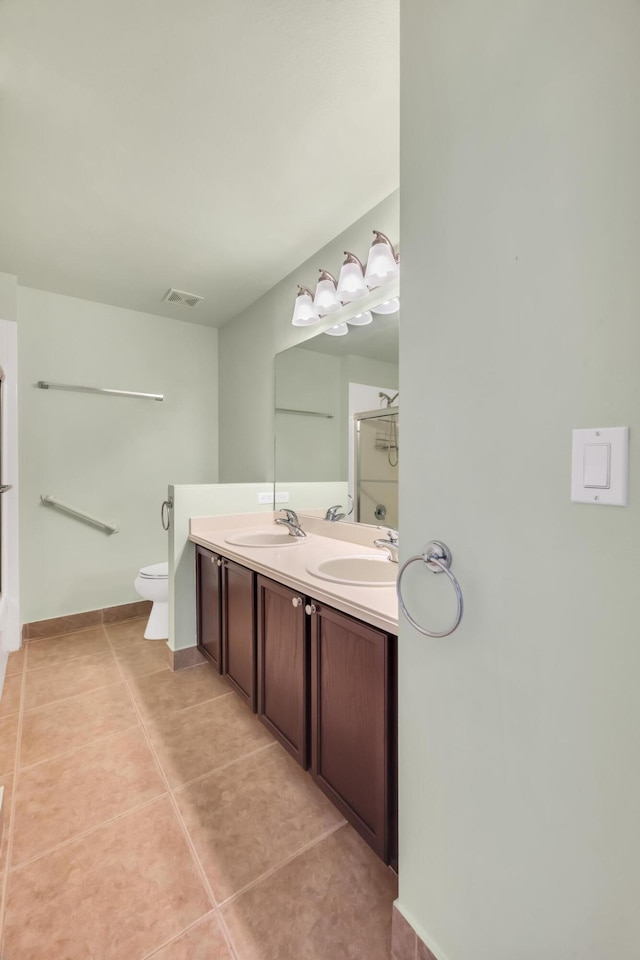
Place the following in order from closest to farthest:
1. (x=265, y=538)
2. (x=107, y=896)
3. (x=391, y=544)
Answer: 1. (x=107, y=896)
2. (x=391, y=544)
3. (x=265, y=538)

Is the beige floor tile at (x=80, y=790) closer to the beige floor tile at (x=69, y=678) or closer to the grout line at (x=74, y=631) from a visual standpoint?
the beige floor tile at (x=69, y=678)

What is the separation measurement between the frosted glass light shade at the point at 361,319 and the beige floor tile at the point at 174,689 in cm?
202

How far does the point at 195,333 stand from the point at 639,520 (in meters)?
3.45

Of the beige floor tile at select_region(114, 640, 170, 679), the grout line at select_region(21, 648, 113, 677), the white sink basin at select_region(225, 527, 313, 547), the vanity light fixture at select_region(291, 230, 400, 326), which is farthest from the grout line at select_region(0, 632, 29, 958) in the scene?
the vanity light fixture at select_region(291, 230, 400, 326)

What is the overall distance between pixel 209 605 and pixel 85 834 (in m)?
1.02

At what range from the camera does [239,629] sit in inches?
72.6

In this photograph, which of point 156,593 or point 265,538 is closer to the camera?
point 265,538

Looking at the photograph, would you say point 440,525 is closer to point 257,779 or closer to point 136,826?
point 257,779

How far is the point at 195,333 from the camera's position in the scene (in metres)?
3.35

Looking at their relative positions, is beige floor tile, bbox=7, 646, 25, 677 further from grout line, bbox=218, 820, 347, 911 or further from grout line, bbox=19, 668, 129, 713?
grout line, bbox=218, 820, 347, 911

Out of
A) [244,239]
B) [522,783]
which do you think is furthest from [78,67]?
[522,783]

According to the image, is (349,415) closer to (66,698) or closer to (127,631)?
(66,698)

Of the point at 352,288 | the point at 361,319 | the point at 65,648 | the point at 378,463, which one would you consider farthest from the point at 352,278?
the point at 65,648

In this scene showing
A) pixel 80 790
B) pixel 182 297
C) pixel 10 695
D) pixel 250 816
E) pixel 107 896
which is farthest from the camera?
pixel 182 297
